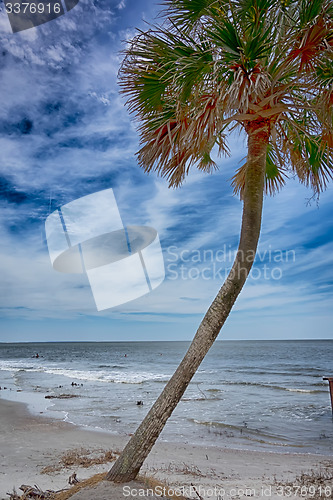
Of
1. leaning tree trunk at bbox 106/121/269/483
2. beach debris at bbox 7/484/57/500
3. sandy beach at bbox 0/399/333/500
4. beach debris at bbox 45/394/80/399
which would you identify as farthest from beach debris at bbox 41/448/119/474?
beach debris at bbox 45/394/80/399

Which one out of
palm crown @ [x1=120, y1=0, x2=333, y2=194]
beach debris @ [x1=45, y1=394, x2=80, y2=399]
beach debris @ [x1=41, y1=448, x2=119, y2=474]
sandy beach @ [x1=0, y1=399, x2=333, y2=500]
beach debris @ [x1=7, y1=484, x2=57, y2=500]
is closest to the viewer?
palm crown @ [x1=120, y1=0, x2=333, y2=194]

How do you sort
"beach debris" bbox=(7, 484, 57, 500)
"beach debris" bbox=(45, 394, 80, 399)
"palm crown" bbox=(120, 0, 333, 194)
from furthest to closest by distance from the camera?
1. "beach debris" bbox=(45, 394, 80, 399)
2. "beach debris" bbox=(7, 484, 57, 500)
3. "palm crown" bbox=(120, 0, 333, 194)

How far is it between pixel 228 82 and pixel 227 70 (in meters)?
0.12

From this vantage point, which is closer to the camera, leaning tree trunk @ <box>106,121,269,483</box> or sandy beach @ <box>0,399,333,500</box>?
leaning tree trunk @ <box>106,121,269,483</box>

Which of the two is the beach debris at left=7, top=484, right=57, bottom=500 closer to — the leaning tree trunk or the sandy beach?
the sandy beach

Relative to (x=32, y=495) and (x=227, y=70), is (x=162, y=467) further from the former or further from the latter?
(x=227, y=70)

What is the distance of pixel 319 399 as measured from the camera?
18.4m

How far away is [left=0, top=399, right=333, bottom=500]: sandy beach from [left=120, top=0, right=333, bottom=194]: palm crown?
4.07 m

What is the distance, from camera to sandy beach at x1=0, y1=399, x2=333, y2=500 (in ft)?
17.6

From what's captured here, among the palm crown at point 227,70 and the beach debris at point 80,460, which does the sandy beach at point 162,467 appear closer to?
the beach debris at point 80,460

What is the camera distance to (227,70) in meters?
4.05

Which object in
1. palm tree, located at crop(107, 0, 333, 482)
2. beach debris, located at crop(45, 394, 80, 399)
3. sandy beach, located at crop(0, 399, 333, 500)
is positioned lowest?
beach debris, located at crop(45, 394, 80, 399)

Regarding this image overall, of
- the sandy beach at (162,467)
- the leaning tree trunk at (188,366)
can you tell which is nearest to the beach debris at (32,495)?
the sandy beach at (162,467)

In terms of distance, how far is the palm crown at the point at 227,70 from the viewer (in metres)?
3.75
